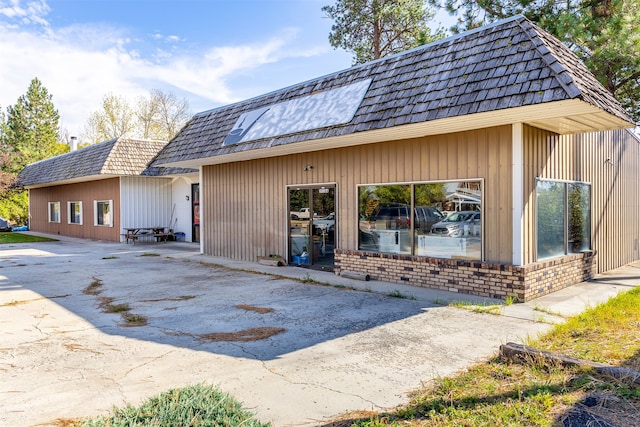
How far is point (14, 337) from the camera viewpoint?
5.48 m

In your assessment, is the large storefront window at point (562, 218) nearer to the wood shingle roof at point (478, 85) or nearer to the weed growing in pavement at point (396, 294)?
the wood shingle roof at point (478, 85)

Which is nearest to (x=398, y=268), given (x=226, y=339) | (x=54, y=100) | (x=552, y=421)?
(x=226, y=339)

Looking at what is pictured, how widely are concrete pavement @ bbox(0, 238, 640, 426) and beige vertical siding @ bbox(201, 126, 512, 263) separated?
161cm

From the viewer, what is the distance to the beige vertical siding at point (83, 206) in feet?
65.6

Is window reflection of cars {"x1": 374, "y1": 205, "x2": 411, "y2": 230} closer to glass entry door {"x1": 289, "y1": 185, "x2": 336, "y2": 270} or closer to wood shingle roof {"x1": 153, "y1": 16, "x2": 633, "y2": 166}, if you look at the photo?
glass entry door {"x1": 289, "y1": 185, "x2": 336, "y2": 270}

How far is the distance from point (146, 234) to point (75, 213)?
25.6ft

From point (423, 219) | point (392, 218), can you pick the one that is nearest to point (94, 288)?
point (392, 218)

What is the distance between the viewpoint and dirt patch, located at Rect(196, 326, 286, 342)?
17.6 feet

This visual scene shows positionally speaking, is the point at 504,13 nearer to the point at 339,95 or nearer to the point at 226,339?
the point at 339,95

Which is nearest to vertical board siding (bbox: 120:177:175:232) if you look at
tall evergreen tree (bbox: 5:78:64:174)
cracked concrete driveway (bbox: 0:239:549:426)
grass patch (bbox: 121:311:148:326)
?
cracked concrete driveway (bbox: 0:239:549:426)

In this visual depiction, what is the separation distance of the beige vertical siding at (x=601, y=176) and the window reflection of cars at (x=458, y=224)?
2.90 ft

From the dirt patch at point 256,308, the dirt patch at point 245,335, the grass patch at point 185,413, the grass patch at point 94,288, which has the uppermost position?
the grass patch at point 185,413

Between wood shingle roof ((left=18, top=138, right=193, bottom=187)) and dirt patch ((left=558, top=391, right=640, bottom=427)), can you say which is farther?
wood shingle roof ((left=18, top=138, right=193, bottom=187))

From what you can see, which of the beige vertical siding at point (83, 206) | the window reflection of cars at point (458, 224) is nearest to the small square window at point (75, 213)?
the beige vertical siding at point (83, 206)
